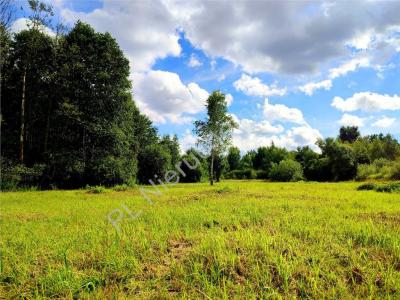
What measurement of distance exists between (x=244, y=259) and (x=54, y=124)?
2390cm

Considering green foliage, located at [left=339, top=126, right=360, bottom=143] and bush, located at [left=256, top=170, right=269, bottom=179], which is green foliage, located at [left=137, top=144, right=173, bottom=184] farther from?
green foliage, located at [left=339, top=126, right=360, bottom=143]

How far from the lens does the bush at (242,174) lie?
205 ft

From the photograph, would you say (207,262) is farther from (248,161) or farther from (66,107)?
(248,161)

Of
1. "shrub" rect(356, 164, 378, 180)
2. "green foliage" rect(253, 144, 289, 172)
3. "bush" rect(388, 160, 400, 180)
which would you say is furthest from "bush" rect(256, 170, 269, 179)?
"bush" rect(388, 160, 400, 180)

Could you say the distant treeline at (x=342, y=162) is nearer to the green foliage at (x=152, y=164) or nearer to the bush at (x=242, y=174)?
the bush at (x=242, y=174)

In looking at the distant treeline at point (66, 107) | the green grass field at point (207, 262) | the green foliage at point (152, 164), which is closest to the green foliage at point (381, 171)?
the green foliage at point (152, 164)

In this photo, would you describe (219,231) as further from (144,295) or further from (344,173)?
(344,173)

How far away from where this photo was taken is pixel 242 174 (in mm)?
66062

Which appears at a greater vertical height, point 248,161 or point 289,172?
point 248,161

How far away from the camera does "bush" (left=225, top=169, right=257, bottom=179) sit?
205ft

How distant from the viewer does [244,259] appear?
5.04m

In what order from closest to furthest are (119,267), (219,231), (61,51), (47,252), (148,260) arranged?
(119,267) → (148,260) → (47,252) → (219,231) → (61,51)

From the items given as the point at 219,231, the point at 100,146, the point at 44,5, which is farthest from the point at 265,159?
the point at 219,231

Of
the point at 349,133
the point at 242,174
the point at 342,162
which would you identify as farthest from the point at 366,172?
the point at 349,133
